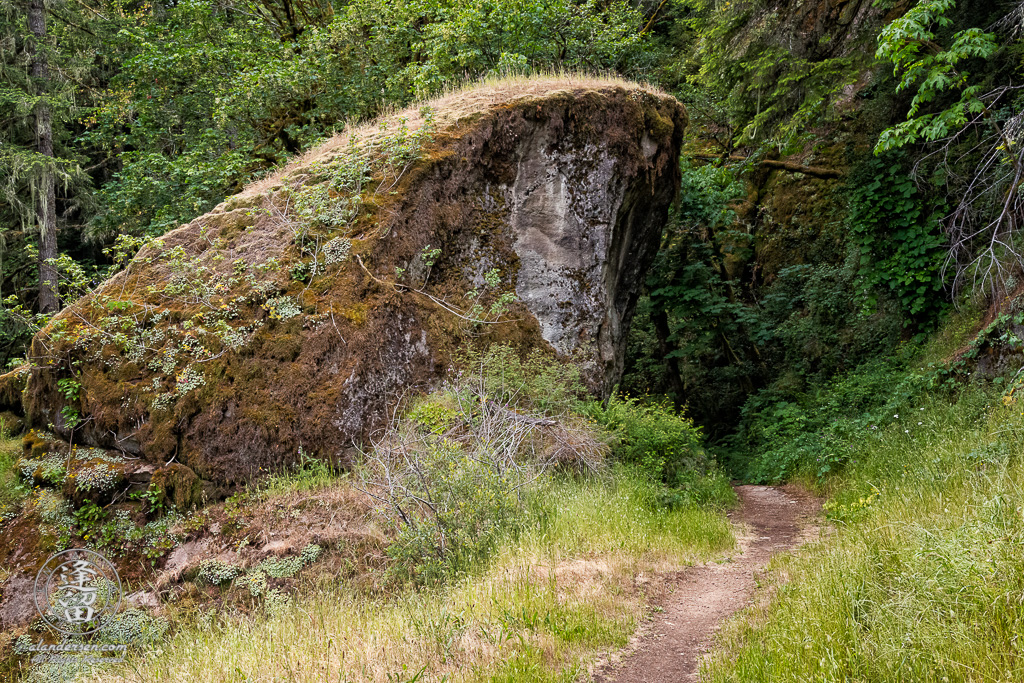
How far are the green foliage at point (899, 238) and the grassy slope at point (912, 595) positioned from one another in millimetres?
5831

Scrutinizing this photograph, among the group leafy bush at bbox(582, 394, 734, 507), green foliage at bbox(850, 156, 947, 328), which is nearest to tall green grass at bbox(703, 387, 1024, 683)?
leafy bush at bbox(582, 394, 734, 507)

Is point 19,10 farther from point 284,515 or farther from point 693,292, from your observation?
point 693,292

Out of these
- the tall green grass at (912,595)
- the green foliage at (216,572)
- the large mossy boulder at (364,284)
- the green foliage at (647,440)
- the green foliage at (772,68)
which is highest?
the green foliage at (772,68)

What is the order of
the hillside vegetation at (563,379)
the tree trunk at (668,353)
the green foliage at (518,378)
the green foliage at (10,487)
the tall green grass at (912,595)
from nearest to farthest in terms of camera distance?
1. the tall green grass at (912,595)
2. the hillside vegetation at (563,379)
3. the green foliage at (10,487)
4. the green foliage at (518,378)
5. the tree trunk at (668,353)

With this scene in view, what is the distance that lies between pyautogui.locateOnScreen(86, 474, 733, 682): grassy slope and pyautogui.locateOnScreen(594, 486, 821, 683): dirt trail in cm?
21

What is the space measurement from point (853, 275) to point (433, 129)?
436 inches

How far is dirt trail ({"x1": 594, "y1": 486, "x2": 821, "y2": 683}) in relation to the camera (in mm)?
4164

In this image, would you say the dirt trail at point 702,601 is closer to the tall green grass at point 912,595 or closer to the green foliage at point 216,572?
the tall green grass at point 912,595

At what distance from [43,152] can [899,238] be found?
20843 mm

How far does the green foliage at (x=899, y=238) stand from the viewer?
35.7 ft

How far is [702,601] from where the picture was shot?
5492 mm

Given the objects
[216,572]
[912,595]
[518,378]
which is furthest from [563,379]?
[912,595]

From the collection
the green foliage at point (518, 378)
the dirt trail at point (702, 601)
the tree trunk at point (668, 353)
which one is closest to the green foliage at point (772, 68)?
the tree trunk at point (668, 353)

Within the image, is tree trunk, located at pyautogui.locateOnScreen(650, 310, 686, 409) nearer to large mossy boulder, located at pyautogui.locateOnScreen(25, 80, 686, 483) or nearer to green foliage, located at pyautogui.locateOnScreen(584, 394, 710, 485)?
large mossy boulder, located at pyautogui.locateOnScreen(25, 80, 686, 483)
